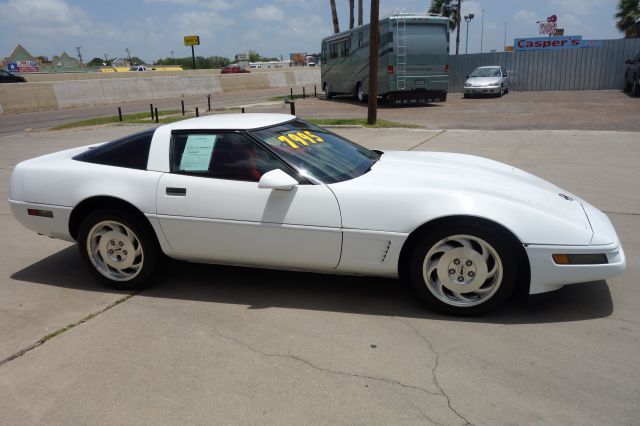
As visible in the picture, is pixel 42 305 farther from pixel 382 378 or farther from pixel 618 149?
pixel 618 149

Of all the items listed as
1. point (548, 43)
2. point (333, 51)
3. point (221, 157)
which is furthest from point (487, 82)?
point (221, 157)

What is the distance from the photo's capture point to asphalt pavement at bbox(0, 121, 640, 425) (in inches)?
99.1

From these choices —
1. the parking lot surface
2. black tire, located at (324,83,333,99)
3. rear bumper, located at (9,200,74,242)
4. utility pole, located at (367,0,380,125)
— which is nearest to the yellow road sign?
black tire, located at (324,83,333,99)

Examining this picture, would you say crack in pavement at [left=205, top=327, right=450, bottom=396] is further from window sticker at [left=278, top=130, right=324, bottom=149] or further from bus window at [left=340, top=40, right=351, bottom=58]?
bus window at [left=340, top=40, right=351, bottom=58]

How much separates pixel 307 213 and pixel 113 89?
94.4 ft

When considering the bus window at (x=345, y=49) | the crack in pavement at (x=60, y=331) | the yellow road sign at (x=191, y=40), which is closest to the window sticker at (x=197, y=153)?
the crack in pavement at (x=60, y=331)

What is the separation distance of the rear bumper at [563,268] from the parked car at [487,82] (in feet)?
73.0

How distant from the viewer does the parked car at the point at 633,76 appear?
2106 cm

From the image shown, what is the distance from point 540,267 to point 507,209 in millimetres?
406

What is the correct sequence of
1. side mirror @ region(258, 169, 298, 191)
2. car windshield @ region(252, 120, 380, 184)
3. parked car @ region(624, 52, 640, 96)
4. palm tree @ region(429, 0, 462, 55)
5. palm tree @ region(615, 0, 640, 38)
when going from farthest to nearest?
palm tree @ region(429, 0, 462, 55) < palm tree @ region(615, 0, 640, 38) < parked car @ region(624, 52, 640, 96) < car windshield @ region(252, 120, 380, 184) < side mirror @ region(258, 169, 298, 191)

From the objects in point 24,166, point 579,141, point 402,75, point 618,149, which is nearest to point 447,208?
point 24,166

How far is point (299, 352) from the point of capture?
9.97 ft

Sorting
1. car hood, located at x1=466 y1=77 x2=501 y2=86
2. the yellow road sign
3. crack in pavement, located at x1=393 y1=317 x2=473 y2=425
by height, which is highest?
the yellow road sign

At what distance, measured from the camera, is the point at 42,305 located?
3779mm
